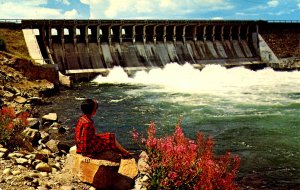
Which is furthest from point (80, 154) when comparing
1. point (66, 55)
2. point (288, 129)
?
point (66, 55)

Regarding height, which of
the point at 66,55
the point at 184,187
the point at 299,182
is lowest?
the point at 299,182

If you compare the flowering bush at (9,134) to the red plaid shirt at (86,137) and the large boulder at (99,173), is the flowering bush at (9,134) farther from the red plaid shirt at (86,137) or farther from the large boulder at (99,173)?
the red plaid shirt at (86,137)

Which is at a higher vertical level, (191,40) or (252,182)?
(191,40)

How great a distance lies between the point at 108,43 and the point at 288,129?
107 feet

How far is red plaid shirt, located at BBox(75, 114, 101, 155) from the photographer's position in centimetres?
769

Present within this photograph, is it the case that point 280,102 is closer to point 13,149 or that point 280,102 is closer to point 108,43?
point 13,149

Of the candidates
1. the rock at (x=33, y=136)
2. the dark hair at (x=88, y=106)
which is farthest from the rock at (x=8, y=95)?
the dark hair at (x=88, y=106)

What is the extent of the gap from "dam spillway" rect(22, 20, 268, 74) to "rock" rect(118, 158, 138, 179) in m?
30.6

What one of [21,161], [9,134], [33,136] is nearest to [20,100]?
[33,136]

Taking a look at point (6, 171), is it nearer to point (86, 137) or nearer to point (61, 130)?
point (86, 137)

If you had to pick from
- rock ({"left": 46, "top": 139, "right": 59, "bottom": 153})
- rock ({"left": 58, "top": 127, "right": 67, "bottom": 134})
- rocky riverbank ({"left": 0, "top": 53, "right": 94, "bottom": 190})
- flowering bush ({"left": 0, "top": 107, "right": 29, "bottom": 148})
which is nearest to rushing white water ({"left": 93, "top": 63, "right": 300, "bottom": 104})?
rocky riverbank ({"left": 0, "top": 53, "right": 94, "bottom": 190})

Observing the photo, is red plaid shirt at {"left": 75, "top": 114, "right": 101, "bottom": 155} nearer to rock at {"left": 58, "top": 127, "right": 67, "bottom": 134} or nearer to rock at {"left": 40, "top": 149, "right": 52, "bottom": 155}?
rock at {"left": 40, "top": 149, "right": 52, "bottom": 155}

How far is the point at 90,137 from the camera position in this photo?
7812 mm

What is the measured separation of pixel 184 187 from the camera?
7.14 metres
